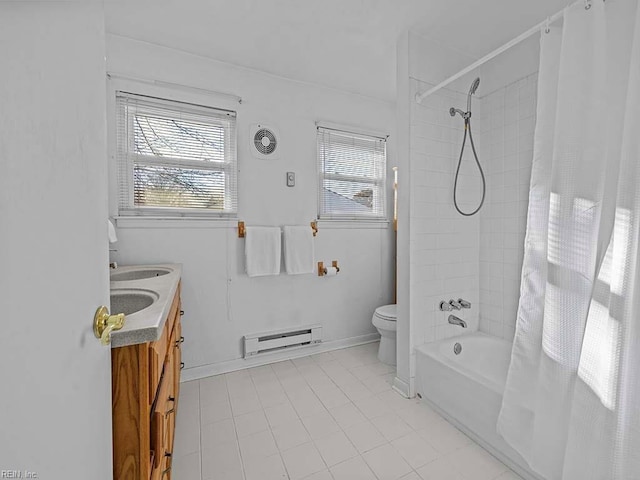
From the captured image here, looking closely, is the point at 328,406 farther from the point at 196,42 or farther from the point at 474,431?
the point at 196,42

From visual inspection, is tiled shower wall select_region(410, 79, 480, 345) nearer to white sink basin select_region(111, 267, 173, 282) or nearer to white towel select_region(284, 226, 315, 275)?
white towel select_region(284, 226, 315, 275)

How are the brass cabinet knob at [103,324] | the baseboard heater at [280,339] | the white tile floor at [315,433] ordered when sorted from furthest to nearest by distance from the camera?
the baseboard heater at [280,339] < the white tile floor at [315,433] < the brass cabinet knob at [103,324]

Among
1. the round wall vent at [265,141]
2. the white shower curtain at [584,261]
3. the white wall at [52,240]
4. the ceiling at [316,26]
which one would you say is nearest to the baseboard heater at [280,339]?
the round wall vent at [265,141]

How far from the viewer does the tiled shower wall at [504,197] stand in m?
2.08

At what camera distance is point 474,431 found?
1.61 metres

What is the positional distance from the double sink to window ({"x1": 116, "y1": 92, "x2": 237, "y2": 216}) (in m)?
0.50

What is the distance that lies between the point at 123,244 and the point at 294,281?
1.31 m

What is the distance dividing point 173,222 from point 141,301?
1.03 m

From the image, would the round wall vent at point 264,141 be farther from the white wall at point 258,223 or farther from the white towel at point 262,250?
the white towel at point 262,250

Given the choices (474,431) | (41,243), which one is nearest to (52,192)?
(41,243)

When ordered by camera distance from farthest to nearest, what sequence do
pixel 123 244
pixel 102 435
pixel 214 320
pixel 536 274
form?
1. pixel 214 320
2. pixel 123 244
3. pixel 536 274
4. pixel 102 435

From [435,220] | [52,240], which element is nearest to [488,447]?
[435,220]

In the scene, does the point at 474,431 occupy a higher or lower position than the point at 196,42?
lower

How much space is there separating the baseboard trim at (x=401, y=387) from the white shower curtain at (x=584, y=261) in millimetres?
768
